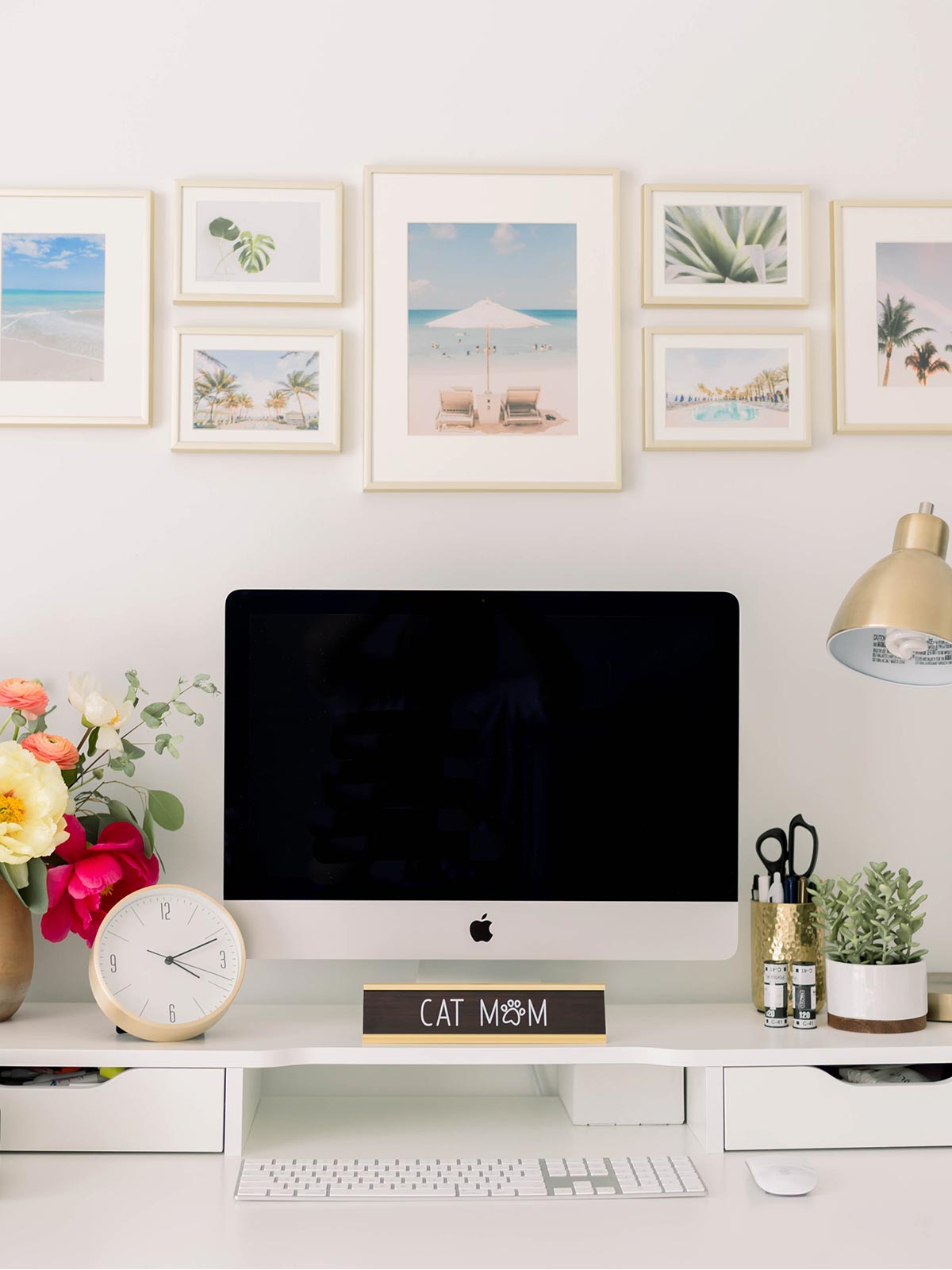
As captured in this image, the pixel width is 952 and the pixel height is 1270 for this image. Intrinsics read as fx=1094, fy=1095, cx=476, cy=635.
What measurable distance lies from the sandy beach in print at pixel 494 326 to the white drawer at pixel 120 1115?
3.12ft

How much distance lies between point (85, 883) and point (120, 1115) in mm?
293

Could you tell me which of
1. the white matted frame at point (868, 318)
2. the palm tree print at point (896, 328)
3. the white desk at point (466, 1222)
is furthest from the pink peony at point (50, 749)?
the palm tree print at point (896, 328)

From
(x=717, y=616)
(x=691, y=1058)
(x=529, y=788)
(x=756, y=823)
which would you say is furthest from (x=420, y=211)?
(x=691, y=1058)

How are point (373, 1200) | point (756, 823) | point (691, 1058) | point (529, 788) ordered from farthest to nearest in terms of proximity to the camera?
point (756, 823)
point (529, 788)
point (691, 1058)
point (373, 1200)

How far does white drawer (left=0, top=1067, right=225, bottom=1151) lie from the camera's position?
128cm

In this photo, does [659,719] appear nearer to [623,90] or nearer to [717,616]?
[717,616]

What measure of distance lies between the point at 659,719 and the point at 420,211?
2.79 ft

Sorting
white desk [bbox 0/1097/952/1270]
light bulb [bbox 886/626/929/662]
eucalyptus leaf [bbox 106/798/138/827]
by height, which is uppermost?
light bulb [bbox 886/626/929/662]

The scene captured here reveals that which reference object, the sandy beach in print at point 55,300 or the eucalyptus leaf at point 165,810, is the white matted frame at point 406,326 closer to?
the sandy beach in print at point 55,300

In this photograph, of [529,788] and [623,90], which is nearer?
[529,788]

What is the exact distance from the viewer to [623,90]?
66.8 inches

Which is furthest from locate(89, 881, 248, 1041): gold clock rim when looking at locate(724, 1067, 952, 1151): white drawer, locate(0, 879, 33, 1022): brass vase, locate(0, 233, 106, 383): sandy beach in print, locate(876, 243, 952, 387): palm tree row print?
locate(876, 243, 952, 387): palm tree row print

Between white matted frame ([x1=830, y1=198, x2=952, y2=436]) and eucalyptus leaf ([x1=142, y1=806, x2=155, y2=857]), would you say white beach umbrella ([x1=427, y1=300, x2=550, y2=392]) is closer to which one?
white matted frame ([x1=830, y1=198, x2=952, y2=436])

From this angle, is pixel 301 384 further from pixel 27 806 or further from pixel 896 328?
pixel 896 328
